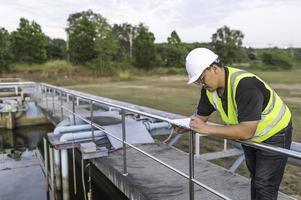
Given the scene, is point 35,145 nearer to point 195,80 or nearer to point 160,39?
point 195,80

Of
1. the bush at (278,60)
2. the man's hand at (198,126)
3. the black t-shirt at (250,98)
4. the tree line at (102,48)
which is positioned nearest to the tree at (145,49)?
the tree line at (102,48)

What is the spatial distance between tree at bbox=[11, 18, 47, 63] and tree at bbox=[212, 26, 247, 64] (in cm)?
2394

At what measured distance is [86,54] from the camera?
3512 centimetres

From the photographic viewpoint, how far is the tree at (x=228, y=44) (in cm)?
4453

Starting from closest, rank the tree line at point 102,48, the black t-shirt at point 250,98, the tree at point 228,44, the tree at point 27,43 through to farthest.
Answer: the black t-shirt at point 250,98, the tree at point 27,43, the tree line at point 102,48, the tree at point 228,44

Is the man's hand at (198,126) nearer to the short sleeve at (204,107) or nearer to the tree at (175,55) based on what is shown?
the short sleeve at (204,107)

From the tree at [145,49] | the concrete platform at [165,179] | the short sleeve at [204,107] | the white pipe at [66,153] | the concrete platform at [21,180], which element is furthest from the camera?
the tree at [145,49]

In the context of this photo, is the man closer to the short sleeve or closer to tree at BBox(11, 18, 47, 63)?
the short sleeve

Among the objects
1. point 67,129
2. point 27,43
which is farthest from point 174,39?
point 67,129

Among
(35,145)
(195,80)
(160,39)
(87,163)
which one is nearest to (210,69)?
(195,80)

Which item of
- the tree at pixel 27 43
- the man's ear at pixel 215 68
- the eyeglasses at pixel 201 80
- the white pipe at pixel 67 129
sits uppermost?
the tree at pixel 27 43

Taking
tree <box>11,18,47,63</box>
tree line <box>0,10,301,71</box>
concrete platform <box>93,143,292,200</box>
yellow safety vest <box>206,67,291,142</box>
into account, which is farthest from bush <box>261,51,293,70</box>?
yellow safety vest <box>206,67,291,142</box>

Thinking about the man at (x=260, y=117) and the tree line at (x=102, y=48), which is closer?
the man at (x=260, y=117)

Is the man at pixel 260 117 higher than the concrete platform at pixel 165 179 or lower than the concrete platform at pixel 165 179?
higher
